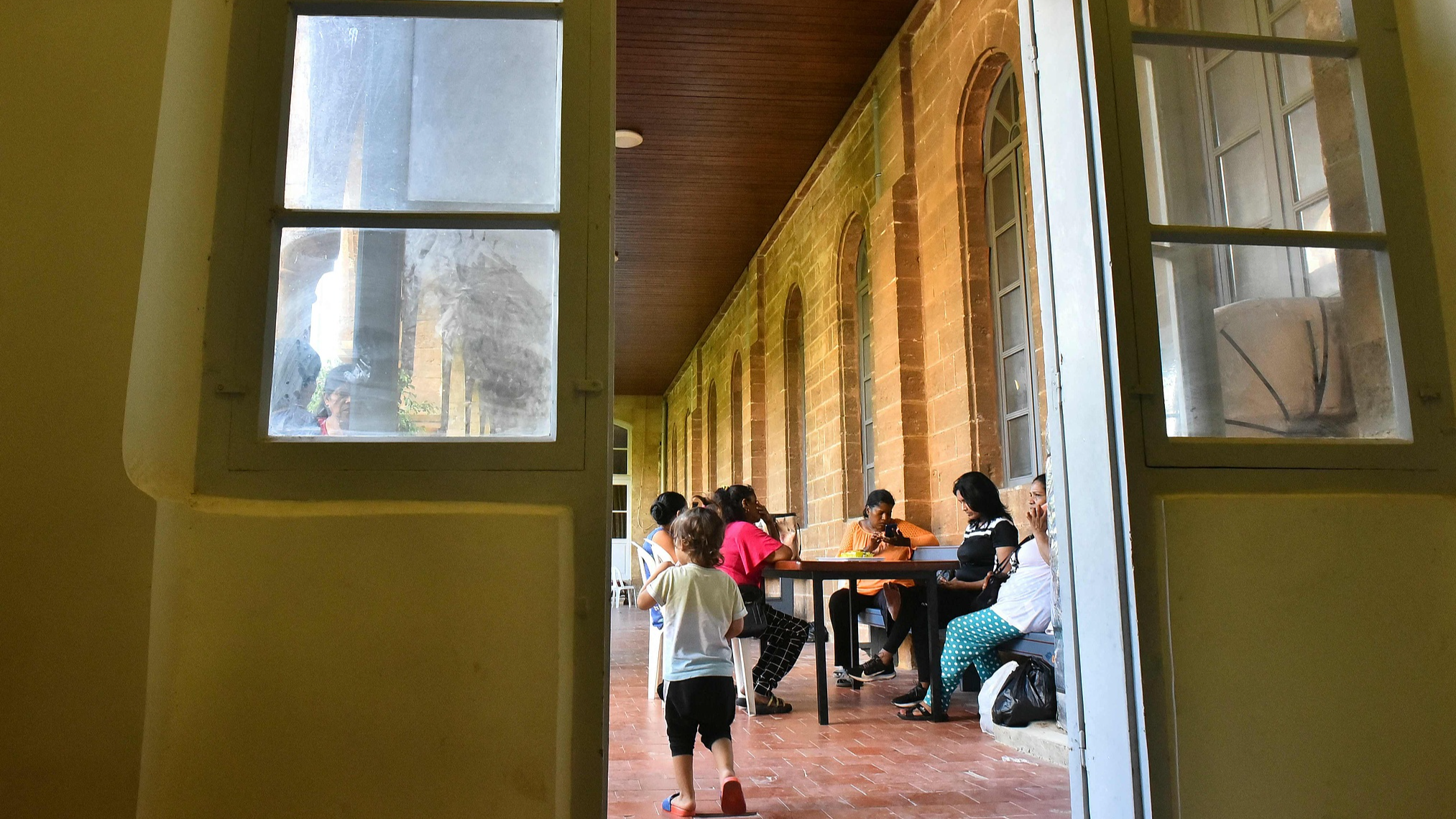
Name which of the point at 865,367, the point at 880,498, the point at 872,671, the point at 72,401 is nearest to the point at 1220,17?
the point at 72,401

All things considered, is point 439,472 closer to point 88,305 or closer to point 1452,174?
point 88,305

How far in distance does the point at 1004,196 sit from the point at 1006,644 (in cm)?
303

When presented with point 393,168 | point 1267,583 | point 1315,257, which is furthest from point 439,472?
point 1315,257

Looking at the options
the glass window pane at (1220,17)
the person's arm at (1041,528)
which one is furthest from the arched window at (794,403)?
the glass window pane at (1220,17)

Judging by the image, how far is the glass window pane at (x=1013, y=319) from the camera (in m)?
6.09

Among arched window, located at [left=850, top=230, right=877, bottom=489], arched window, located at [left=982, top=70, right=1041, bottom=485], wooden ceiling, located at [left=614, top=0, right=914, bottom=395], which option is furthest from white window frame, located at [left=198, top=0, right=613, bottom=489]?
arched window, located at [left=850, top=230, right=877, bottom=489]

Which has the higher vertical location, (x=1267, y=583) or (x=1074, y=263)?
(x=1074, y=263)

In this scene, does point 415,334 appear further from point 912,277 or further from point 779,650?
point 912,277

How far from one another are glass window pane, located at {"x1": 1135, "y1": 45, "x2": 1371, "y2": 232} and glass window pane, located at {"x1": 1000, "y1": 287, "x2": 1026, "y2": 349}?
3716mm

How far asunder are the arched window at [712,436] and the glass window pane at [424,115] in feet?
45.4

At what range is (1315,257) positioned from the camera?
223 cm

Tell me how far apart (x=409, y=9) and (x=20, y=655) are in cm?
133

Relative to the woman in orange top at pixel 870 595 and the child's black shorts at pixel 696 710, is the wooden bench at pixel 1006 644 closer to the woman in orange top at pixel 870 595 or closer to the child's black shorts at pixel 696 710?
the woman in orange top at pixel 870 595

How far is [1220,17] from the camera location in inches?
90.9
